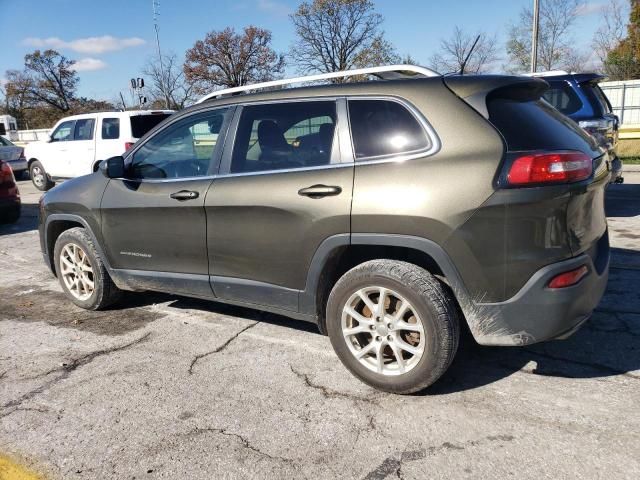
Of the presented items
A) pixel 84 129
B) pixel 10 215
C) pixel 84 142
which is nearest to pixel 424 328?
pixel 10 215

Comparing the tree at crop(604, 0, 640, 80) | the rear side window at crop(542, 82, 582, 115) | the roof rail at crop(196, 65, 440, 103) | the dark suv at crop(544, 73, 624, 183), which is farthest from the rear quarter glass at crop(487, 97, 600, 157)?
the tree at crop(604, 0, 640, 80)

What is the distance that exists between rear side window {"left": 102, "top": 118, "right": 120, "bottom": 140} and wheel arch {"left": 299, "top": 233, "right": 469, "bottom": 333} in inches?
405

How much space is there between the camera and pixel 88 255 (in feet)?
15.2

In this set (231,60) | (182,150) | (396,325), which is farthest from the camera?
(231,60)

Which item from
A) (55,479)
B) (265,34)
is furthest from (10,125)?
(55,479)

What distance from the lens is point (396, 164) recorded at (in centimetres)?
298

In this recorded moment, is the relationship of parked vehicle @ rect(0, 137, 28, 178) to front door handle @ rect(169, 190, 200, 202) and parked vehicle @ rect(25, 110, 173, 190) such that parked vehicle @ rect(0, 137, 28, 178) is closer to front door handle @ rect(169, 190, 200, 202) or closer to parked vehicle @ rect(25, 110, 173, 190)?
parked vehicle @ rect(25, 110, 173, 190)

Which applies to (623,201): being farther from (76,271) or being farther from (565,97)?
(76,271)

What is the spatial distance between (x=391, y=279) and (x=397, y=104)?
1005mm

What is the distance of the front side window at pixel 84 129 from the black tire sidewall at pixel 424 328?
446 inches

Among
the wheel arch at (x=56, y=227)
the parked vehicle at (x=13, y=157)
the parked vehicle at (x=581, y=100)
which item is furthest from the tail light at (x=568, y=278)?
the parked vehicle at (x=13, y=157)

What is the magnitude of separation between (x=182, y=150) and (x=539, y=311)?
2777 millimetres

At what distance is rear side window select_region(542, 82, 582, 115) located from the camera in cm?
772

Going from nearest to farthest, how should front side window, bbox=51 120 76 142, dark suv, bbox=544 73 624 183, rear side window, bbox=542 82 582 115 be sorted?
1. dark suv, bbox=544 73 624 183
2. rear side window, bbox=542 82 582 115
3. front side window, bbox=51 120 76 142
